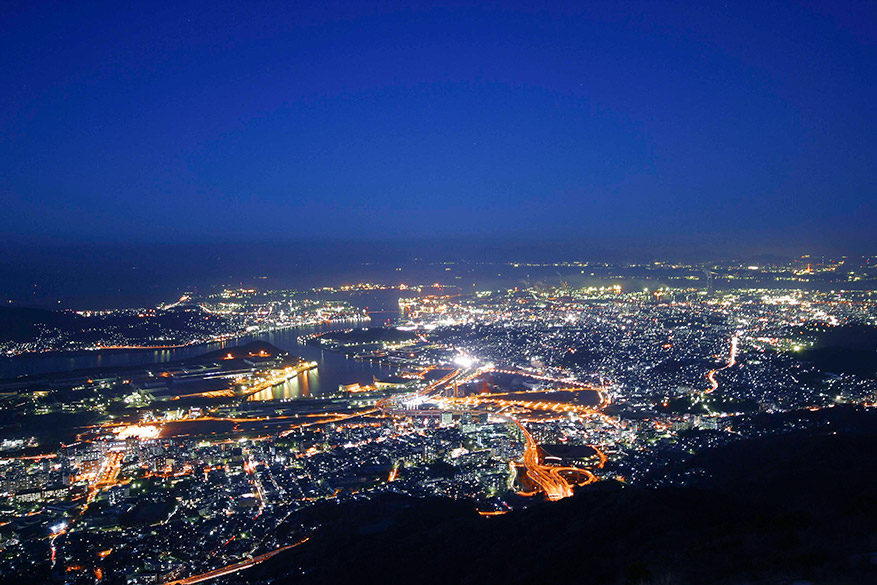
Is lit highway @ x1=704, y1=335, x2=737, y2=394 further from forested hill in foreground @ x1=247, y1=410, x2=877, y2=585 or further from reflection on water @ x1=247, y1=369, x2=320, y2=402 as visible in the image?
reflection on water @ x1=247, y1=369, x2=320, y2=402

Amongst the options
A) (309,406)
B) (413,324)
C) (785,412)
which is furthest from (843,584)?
(413,324)

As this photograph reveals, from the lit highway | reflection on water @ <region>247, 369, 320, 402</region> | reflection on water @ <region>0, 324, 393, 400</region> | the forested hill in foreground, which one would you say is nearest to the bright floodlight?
reflection on water @ <region>0, 324, 393, 400</region>

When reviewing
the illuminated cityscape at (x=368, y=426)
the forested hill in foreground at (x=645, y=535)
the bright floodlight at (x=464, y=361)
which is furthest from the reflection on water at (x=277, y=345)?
the forested hill in foreground at (x=645, y=535)

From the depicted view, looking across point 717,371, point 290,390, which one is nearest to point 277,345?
point 290,390

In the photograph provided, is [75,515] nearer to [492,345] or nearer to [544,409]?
[544,409]

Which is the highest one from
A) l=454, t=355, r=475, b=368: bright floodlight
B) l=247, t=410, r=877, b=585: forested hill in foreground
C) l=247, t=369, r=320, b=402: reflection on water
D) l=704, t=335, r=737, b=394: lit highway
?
l=247, t=410, r=877, b=585: forested hill in foreground

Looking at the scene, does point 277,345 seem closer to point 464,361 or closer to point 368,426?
point 464,361

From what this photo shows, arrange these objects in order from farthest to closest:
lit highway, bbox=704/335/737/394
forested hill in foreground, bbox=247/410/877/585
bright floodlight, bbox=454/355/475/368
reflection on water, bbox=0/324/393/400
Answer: bright floodlight, bbox=454/355/475/368, reflection on water, bbox=0/324/393/400, lit highway, bbox=704/335/737/394, forested hill in foreground, bbox=247/410/877/585

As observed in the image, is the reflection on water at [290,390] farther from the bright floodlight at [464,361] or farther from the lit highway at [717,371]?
the lit highway at [717,371]
